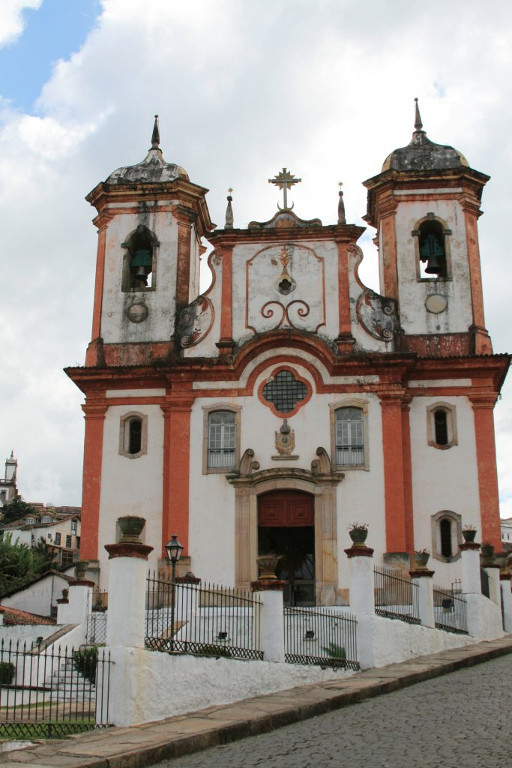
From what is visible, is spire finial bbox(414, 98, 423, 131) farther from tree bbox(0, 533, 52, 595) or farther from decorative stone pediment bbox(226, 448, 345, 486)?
tree bbox(0, 533, 52, 595)

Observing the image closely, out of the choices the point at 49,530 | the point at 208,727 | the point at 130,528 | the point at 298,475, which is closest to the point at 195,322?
the point at 298,475

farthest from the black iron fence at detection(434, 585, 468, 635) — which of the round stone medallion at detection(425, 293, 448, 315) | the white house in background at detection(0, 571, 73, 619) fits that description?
the white house in background at detection(0, 571, 73, 619)

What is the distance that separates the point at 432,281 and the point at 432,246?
123cm

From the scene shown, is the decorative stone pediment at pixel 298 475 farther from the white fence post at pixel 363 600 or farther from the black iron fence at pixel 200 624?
the black iron fence at pixel 200 624

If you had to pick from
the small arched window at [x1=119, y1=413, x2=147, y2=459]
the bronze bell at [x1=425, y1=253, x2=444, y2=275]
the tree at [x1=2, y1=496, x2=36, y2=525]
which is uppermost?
the bronze bell at [x1=425, y1=253, x2=444, y2=275]

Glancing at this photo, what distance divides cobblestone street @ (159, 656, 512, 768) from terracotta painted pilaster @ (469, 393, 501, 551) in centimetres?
1012

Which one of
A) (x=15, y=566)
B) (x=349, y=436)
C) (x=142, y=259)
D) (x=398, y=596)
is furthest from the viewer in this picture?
(x=15, y=566)

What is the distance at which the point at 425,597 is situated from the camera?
57.2 ft

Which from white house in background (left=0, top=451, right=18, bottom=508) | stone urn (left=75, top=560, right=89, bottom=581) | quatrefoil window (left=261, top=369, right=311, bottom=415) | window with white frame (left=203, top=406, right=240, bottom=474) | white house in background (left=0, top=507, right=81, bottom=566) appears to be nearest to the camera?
stone urn (left=75, top=560, right=89, bottom=581)

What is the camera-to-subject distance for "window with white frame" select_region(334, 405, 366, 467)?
22234 mm

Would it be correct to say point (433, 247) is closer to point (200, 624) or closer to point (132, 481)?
point (132, 481)

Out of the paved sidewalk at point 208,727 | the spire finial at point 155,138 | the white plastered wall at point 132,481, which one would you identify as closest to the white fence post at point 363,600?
the paved sidewalk at point 208,727

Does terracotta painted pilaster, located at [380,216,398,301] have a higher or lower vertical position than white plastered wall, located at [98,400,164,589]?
higher

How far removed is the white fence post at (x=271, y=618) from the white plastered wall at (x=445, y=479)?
9398 millimetres
